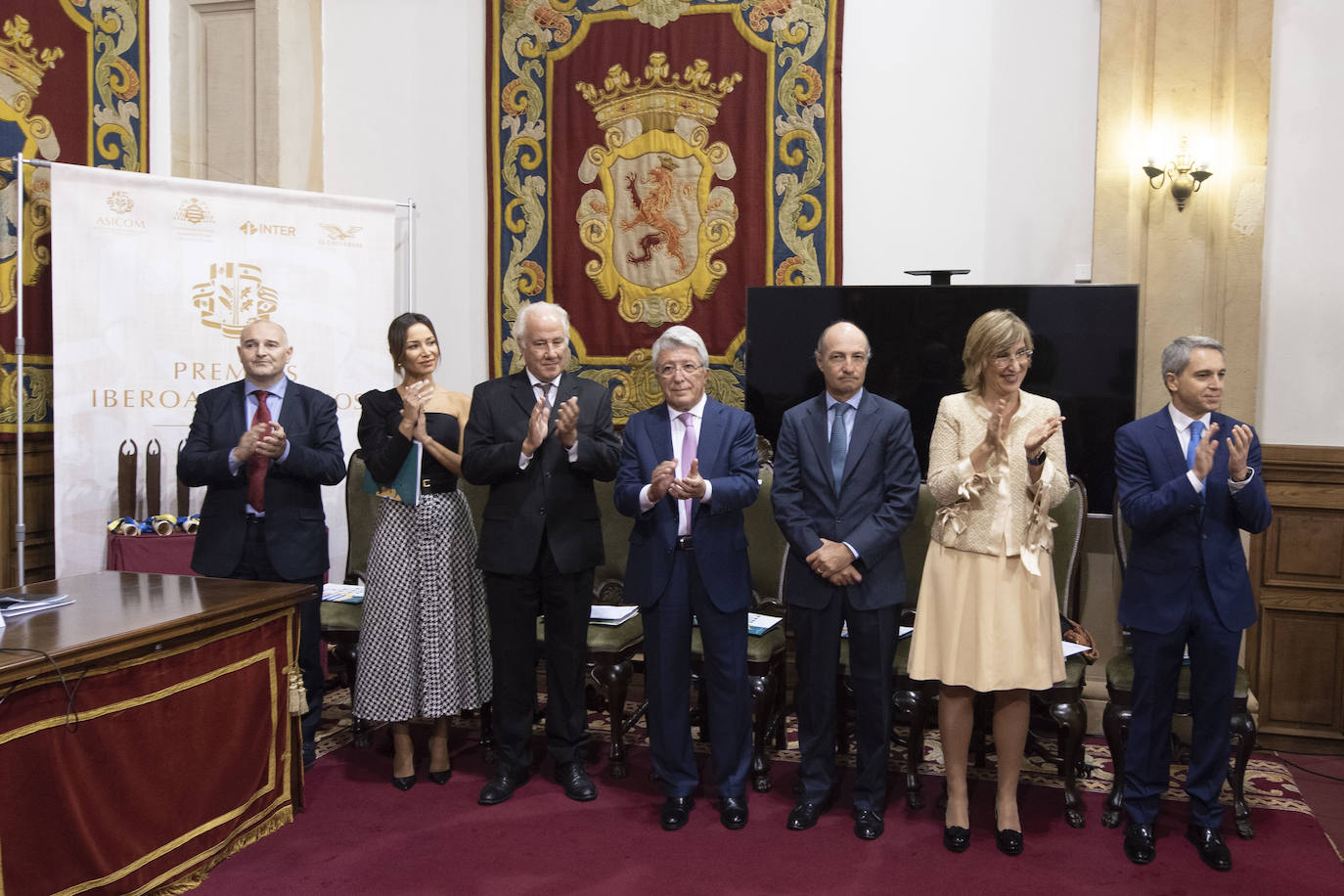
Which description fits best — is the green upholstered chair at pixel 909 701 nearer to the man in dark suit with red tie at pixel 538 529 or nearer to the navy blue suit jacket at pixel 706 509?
the navy blue suit jacket at pixel 706 509

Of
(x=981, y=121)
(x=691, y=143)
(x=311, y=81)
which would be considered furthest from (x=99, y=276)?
(x=981, y=121)

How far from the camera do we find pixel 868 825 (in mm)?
3533

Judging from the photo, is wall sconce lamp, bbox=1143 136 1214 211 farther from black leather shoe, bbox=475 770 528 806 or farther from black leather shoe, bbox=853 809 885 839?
black leather shoe, bbox=475 770 528 806

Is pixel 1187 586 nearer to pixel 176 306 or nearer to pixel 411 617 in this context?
pixel 411 617

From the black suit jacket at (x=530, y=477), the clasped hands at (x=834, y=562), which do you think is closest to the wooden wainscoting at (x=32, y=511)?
the black suit jacket at (x=530, y=477)

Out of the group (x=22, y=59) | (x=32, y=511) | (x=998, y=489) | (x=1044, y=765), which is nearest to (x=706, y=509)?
(x=998, y=489)

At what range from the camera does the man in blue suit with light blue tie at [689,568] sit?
3561 millimetres

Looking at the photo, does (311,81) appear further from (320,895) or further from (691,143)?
(320,895)

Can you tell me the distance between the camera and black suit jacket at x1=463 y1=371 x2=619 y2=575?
366 centimetres

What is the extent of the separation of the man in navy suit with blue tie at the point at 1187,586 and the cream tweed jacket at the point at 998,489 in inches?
12.2

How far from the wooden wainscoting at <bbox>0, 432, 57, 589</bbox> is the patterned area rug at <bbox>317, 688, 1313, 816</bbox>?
1.52 m

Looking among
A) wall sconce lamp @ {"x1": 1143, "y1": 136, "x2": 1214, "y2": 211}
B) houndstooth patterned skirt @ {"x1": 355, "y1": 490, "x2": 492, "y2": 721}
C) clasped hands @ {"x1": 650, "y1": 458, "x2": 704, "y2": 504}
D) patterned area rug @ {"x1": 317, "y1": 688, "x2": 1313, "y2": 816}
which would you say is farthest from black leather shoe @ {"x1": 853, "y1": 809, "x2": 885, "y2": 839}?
wall sconce lamp @ {"x1": 1143, "y1": 136, "x2": 1214, "y2": 211}

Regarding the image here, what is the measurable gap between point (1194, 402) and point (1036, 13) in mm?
2309

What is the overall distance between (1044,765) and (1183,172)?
2.44 metres
